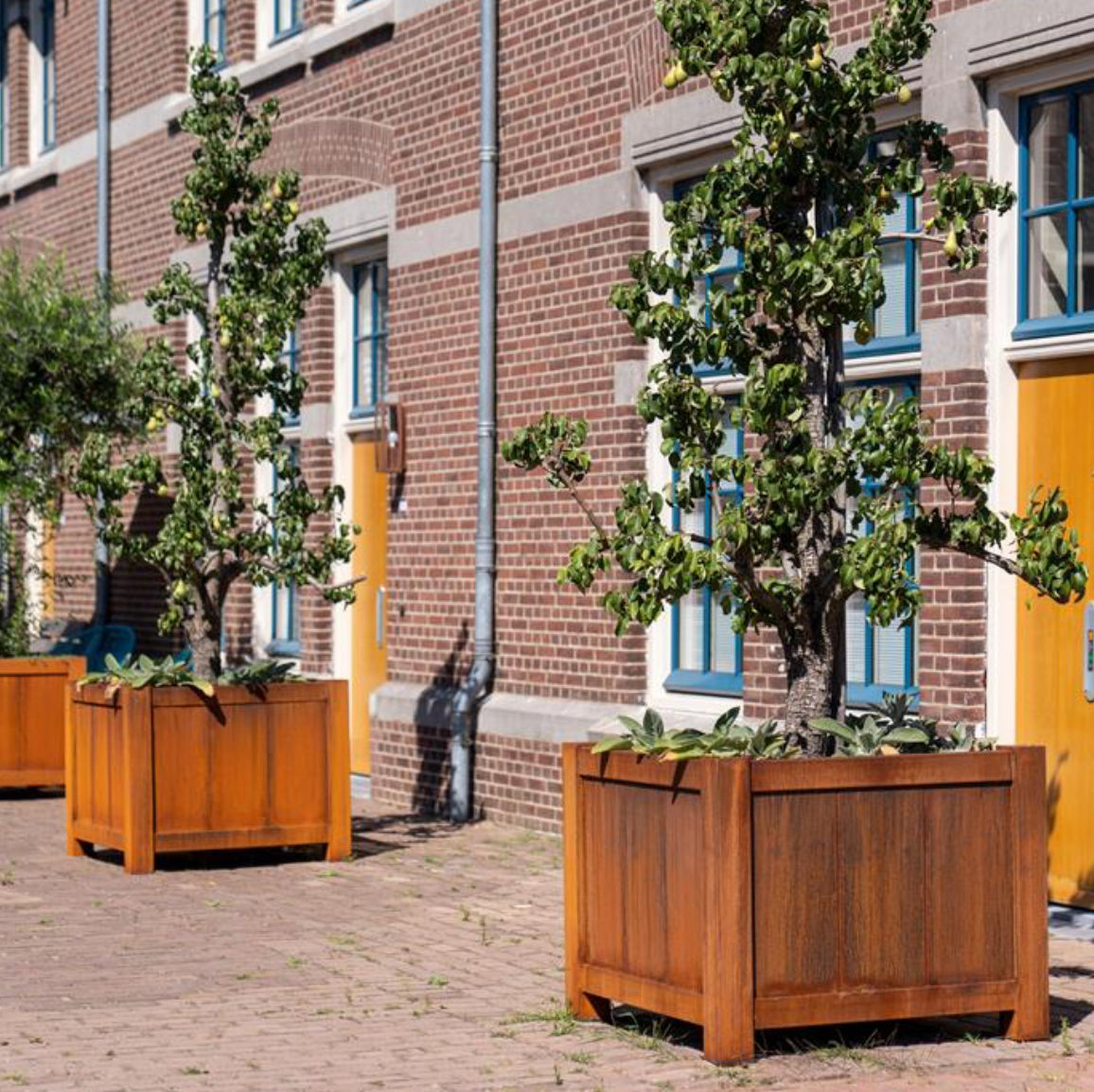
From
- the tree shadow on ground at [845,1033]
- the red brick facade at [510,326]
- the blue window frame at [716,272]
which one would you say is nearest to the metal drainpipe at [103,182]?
the red brick facade at [510,326]

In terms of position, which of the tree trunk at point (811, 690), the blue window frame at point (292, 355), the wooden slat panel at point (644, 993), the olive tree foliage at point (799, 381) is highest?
the blue window frame at point (292, 355)

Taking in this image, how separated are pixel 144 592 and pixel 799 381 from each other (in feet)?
40.3

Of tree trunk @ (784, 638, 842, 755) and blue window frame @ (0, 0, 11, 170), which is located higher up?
blue window frame @ (0, 0, 11, 170)

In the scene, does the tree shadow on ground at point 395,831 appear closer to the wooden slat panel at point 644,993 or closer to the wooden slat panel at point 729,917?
the wooden slat panel at point 644,993

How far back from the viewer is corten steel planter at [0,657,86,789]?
50.5 ft

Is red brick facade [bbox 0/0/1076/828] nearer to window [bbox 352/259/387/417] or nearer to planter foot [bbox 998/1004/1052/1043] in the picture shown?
window [bbox 352/259/387/417]

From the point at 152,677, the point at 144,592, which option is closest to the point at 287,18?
the point at 144,592

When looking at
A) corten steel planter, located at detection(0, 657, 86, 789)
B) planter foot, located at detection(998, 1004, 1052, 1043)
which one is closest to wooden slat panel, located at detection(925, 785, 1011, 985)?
planter foot, located at detection(998, 1004, 1052, 1043)

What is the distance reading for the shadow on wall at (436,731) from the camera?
14484 millimetres

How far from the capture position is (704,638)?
12727 millimetres

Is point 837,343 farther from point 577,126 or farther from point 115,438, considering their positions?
point 115,438

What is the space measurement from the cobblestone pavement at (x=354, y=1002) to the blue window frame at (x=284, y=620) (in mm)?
5198

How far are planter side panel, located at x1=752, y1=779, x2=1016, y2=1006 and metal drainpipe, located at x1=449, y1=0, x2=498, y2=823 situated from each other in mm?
6803

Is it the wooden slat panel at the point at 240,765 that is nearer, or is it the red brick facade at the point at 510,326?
the red brick facade at the point at 510,326
